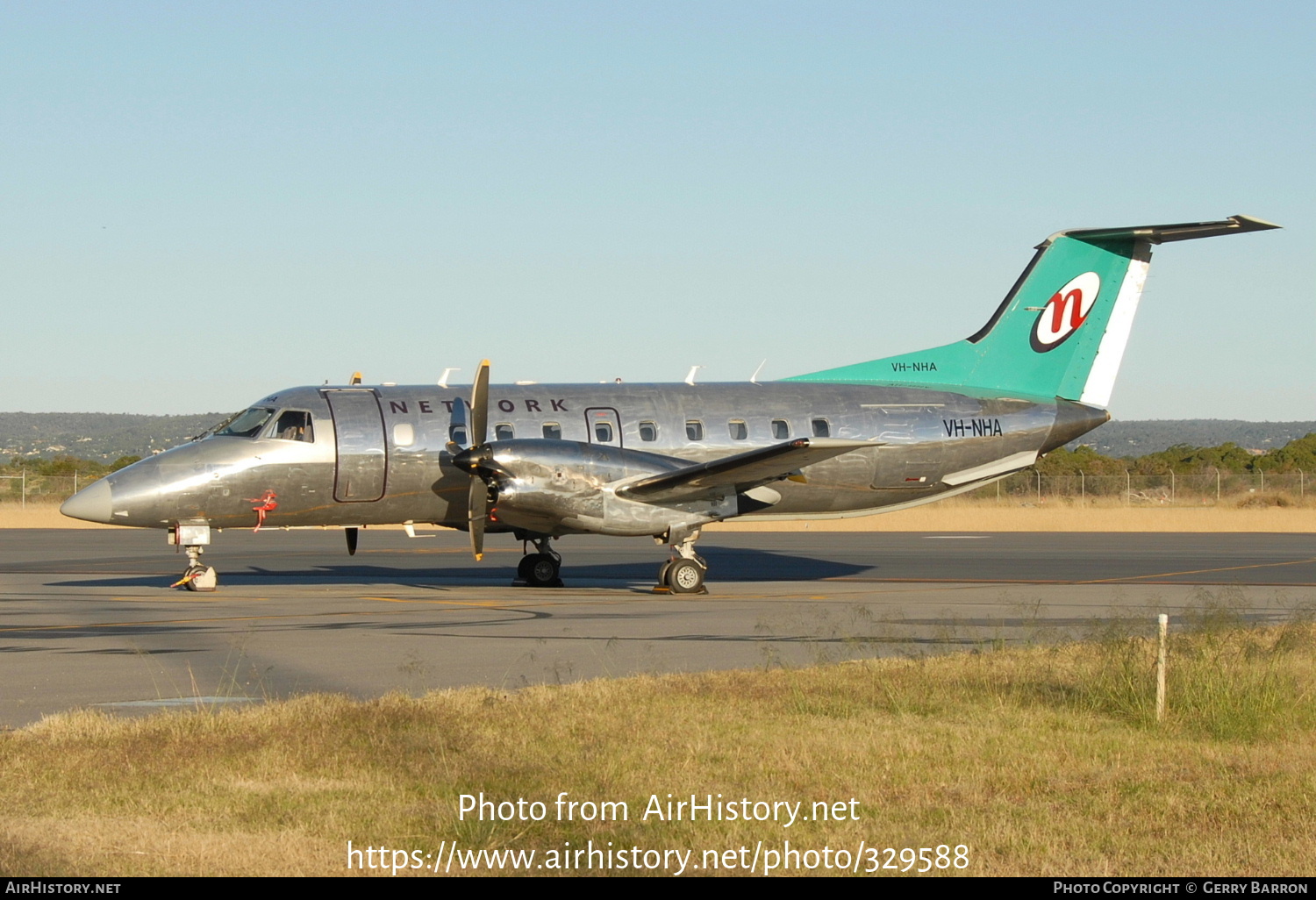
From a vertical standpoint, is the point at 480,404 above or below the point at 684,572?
above

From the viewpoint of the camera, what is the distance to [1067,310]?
25344mm

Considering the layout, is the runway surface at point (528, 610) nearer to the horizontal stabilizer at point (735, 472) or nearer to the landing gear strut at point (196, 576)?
the landing gear strut at point (196, 576)

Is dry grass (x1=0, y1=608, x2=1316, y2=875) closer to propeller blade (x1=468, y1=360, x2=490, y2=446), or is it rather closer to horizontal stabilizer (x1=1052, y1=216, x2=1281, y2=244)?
propeller blade (x1=468, y1=360, x2=490, y2=446)

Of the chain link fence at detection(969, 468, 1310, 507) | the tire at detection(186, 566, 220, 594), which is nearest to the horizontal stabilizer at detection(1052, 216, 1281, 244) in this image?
the tire at detection(186, 566, 220, 594)

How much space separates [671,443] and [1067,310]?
8.25 metres

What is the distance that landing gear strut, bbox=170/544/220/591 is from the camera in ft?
→ 72.2

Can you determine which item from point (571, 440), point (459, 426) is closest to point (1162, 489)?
point (571, 440)

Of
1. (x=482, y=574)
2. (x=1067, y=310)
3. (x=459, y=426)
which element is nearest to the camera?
(x=459, y=426)

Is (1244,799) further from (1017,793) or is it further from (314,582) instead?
(314,582)

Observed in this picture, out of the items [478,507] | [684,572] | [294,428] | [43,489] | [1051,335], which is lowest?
[43,489]

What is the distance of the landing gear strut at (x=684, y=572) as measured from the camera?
2148cm

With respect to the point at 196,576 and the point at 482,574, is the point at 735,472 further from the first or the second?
the point at 196,576

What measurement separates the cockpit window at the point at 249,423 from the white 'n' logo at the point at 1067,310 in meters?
14.2

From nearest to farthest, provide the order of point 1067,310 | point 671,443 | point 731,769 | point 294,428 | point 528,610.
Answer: point 731,769 < point 528,610 < point 294,428 < point 671,443 < point 1067,310
